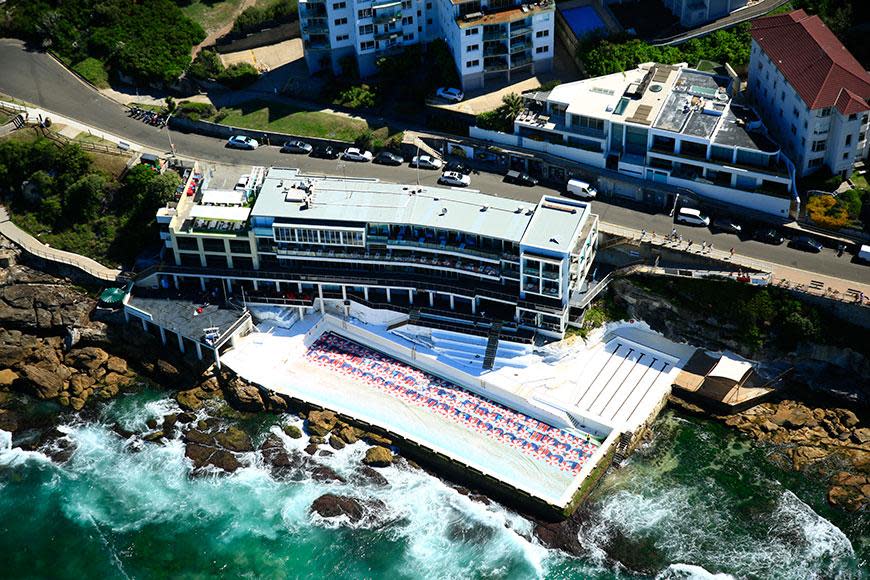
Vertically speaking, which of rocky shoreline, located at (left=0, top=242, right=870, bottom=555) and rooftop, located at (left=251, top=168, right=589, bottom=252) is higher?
rooftop, located at (left=251, top=168, right=589, bottom=252)

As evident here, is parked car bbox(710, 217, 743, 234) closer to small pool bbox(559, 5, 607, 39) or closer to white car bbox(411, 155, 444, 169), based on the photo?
small pool bbox(559, 5, 607, 39)

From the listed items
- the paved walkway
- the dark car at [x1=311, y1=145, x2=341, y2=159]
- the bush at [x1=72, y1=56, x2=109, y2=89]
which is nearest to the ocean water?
the paved walkway

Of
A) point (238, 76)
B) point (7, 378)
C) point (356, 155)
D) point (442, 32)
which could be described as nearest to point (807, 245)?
point (356, 155)

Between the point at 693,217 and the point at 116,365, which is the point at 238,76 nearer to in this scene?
the point at 116,365

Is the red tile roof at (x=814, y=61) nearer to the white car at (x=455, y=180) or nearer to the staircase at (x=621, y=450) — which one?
the white car at (x=455, y=180)

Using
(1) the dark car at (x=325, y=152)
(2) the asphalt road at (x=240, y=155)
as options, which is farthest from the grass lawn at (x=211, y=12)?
(1) the dark car at (x=325, y=152)

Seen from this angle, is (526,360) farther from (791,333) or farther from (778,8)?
(778,8)

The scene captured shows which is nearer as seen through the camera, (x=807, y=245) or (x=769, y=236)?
(x=807, y=245)
